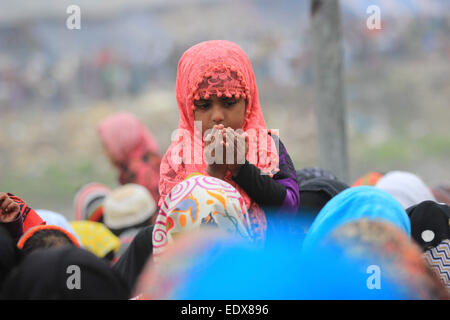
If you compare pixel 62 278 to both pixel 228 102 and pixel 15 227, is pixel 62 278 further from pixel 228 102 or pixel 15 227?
pixel 228 102

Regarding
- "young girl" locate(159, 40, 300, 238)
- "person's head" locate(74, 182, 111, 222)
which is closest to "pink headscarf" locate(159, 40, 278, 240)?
"young girl" locate(159, 40, 300, 238)

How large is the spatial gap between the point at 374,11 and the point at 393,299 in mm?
1768

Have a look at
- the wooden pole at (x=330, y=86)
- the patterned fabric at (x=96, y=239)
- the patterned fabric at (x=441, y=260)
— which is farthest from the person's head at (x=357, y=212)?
the wooden pole at (x=330, y=86)

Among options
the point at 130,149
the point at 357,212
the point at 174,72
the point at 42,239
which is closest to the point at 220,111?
the point at 357,212

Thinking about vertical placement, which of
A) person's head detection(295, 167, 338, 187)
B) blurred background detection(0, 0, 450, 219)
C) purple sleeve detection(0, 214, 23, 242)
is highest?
blurred background detection(0, 0, 450, 219)

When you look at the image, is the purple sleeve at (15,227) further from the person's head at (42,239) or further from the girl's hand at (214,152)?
the girl's hand at (214,152)

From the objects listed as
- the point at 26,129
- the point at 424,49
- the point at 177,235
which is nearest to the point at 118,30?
the point at 26,129

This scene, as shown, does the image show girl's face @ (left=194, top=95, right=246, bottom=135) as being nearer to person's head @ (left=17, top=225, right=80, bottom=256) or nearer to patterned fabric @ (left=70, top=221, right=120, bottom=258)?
person's head @ (left=17, top=225, right=80, bottom=256)

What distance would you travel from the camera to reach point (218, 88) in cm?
197

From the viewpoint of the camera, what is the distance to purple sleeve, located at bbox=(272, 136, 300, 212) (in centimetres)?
195

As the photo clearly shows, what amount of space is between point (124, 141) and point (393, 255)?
4.19m

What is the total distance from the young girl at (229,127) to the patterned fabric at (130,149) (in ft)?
8.73

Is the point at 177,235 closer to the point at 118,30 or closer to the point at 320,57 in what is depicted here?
the point at 320,57

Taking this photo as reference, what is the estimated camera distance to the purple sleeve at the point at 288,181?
6.41 ft
